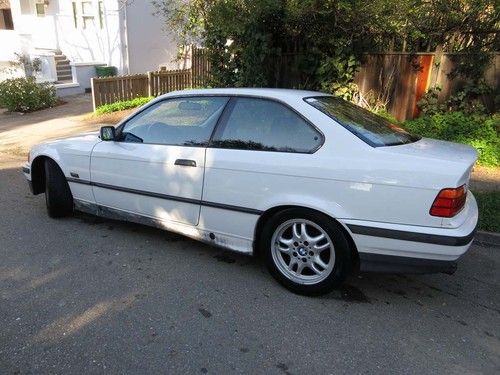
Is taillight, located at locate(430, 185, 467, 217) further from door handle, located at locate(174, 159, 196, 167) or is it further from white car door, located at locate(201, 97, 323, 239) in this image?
door handle, located at locate(174, 159, 196, 167)

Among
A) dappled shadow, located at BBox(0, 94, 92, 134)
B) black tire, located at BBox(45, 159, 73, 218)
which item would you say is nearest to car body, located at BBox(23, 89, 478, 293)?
black tire, located at BBox(45, 159, 73, 218)

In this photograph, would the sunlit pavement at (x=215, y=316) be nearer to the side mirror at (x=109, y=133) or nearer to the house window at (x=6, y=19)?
the side mirror at (x=109, y=133)

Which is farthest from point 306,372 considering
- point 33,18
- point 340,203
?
point 33,18

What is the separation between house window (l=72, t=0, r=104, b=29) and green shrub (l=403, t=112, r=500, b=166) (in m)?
13.2

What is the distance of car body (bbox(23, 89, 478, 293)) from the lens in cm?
288

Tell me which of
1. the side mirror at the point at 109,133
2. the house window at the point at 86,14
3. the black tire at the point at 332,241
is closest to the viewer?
the black tire at the point at 332,241

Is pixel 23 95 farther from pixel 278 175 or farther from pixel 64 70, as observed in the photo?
pixel 278 175

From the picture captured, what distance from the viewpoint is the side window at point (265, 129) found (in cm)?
328

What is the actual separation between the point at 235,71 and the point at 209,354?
6875 millimetres

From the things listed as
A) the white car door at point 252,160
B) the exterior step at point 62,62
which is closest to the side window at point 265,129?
the white car door at point 252,160

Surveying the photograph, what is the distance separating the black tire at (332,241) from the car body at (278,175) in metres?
0.02

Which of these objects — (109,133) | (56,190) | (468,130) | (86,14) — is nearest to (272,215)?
(109,133)

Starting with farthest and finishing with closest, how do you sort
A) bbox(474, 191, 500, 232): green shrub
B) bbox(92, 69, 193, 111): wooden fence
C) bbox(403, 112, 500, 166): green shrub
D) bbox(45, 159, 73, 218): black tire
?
bbox(92, 69, 193, 111): wooden fence, bbox(403, 112, 500, 166): green shrub, bbox(45, 159, 73, 218): black tire, bbox(474, 191, 500, 232): green shrub

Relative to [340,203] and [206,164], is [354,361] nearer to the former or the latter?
[340,203]
